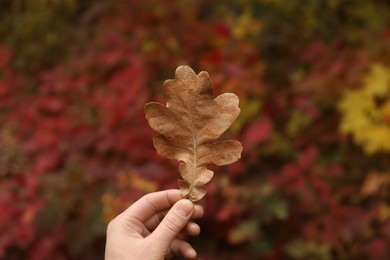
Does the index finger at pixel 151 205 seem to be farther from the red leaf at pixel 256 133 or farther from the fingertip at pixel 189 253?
the red leaf at pixel 256 133

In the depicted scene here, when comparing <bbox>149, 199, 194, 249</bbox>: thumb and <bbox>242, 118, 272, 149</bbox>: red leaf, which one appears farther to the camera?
<bbox>242, 118, 272, 149</bbox>: red leaf

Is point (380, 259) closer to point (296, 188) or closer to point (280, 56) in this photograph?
point (296, 188)

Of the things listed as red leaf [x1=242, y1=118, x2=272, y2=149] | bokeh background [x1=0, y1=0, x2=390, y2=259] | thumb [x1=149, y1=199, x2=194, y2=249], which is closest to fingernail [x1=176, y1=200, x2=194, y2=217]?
thumb [x1=149, y1=199, x2=194, y2=249]

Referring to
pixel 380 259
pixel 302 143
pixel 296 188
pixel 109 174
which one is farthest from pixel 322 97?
pixel 109 174

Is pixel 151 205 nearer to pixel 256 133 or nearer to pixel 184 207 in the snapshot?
pixel 184 207

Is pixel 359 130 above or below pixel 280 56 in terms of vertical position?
below

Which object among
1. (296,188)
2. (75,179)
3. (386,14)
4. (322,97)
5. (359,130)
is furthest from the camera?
(386,14)

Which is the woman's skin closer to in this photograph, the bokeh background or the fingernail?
the fingernail
